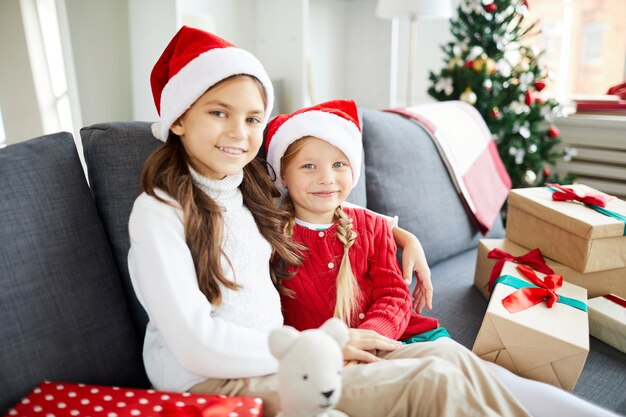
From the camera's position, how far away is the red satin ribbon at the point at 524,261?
140 cm

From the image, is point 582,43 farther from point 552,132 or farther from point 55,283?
point 55,283

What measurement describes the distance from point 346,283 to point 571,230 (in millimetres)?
696

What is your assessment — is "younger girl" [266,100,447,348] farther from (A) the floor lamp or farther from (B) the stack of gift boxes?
(A) the floor lamp

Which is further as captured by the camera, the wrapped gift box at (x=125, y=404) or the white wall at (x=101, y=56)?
the white wall at (x=101, y=56)

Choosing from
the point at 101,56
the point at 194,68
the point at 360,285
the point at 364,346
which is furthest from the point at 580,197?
the point at 101,56

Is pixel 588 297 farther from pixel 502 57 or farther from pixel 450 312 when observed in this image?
pixel 502 57

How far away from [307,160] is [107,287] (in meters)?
0.51

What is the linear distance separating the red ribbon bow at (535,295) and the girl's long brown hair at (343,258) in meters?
0.38

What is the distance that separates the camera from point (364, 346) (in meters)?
0.99

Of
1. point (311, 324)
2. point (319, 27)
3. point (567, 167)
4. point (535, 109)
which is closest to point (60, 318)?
point (311, 324)

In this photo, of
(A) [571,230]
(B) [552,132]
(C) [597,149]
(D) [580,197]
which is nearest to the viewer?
(A) [571,230]

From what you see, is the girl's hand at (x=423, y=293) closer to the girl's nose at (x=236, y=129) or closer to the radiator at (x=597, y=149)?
the girl's nose at (x=236, y=129)

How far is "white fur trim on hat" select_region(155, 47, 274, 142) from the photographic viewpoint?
918 millimetres

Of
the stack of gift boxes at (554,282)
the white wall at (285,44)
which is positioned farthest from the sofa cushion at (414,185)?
the white wall at (285,44)
